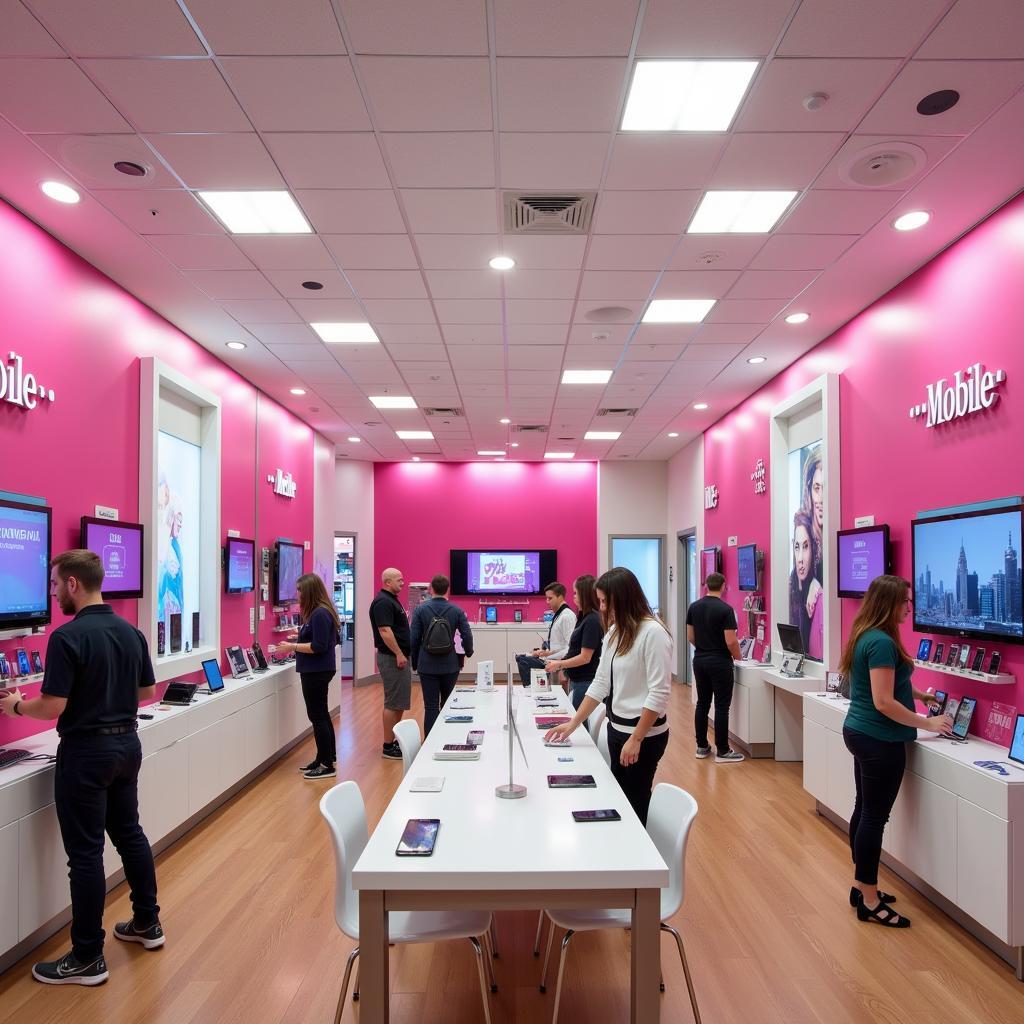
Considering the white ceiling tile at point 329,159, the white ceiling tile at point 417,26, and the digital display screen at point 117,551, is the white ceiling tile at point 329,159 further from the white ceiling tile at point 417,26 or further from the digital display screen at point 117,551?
the digital display screen at point 117,551

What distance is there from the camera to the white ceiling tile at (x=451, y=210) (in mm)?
3977

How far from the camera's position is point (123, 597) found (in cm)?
489

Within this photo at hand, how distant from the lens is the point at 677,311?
5.79 meters

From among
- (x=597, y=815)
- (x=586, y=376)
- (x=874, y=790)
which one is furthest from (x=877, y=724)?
(x=586, y=376)

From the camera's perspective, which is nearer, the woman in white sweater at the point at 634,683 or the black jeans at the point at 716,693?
the woman in white sweater at the point at 634,683

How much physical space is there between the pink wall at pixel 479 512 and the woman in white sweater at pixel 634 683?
31.5 feet

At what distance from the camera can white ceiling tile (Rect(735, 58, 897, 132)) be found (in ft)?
9.78

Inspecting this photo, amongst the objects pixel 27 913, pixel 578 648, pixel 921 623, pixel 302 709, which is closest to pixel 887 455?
pixel 921 623

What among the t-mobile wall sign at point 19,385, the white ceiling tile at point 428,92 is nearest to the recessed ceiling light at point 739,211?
the white ceiling tile at point 428,92

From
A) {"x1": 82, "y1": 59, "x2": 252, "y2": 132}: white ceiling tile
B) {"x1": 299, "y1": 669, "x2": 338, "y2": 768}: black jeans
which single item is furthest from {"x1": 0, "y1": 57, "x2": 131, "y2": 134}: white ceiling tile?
{"x1": 299, "y1": 669, "x2": 338, "y2": 768}: black jeans

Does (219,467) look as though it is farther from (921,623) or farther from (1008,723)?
(1008,723)

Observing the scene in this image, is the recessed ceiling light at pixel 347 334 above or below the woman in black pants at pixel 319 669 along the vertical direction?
above

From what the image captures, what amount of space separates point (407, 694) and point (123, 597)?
9.55ft

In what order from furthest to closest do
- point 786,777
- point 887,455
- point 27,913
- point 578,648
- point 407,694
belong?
1. point 407,694
2. point 786,777
3. point 578,648
4. point 887,455
5. point 27,913
